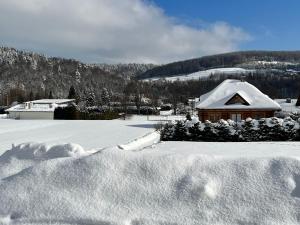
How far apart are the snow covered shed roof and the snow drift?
26.8 meters

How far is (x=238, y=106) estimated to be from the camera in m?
34.4

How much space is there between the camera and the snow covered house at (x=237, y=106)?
34.2 meters

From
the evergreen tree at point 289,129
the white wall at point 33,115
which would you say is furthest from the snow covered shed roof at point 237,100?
the white wall at point 33,115

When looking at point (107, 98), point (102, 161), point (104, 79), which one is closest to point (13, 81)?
point (104, 79)

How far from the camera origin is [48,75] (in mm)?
140125

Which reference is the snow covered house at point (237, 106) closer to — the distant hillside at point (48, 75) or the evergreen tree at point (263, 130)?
the evergreen tree at point (263, 130)

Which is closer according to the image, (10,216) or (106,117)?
(10,216)

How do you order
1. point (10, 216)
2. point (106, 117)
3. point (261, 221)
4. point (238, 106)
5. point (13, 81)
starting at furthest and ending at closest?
point (13, 81) → point (106, 117) → point (238, 106) → point (10, 216) → point (261, 221)

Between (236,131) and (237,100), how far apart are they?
34.5 ft

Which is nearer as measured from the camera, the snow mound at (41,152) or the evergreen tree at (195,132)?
the snow mound at (41,152)

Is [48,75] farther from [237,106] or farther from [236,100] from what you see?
[237,106]

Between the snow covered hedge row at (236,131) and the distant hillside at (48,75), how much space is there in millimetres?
100173

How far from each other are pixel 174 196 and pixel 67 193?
179 cm

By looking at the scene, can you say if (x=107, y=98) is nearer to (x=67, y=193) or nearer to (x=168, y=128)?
(x=168, y=128)
